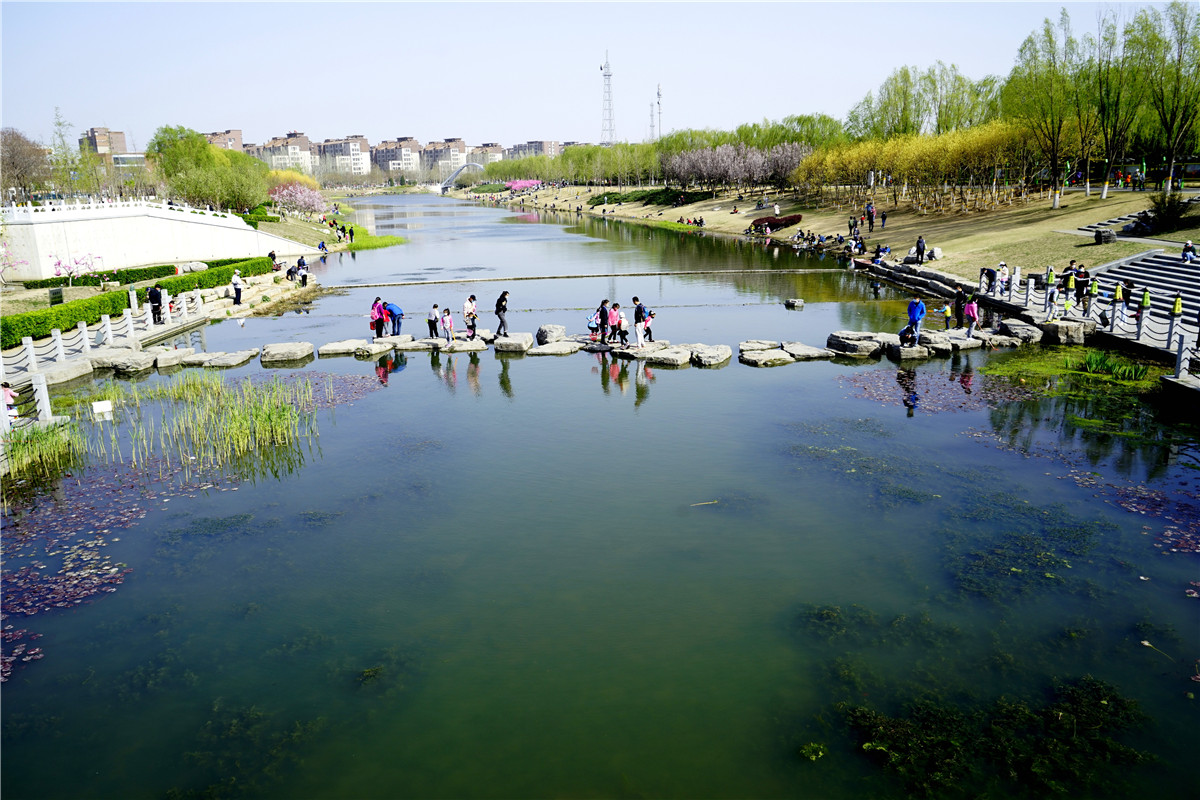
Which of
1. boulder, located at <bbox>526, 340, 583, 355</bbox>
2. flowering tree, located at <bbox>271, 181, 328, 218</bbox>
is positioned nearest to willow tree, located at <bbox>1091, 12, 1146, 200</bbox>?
boulder, located at <bbox>526, 340, 583, 355</bbox>

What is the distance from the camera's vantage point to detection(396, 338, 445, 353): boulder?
30.1 metres

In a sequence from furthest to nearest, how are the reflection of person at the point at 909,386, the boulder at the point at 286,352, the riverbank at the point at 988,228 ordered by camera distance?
the riverbank at the point at 988,228, the boulder at the point at 286,352, the reflection of person at the point at 909,386

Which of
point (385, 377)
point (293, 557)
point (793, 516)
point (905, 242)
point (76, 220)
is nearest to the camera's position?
point (293, 557)

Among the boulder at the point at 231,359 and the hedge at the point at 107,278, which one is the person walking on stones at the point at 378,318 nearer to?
the boulder at the point at 231,359

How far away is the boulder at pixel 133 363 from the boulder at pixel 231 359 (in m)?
1.87

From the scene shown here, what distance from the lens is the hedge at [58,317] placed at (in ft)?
94.1

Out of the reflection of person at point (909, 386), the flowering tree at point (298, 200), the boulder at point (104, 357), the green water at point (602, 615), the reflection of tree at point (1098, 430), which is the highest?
the flowering tree at point (298, 200)

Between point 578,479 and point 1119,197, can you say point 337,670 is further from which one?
point 1119,197

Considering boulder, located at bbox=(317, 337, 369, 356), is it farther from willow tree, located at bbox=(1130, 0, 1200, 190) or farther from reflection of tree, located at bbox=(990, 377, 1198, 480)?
willow tree, located at bbox=(1130, 0, 1200, 190)

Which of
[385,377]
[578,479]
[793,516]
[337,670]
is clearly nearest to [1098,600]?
[793,516]

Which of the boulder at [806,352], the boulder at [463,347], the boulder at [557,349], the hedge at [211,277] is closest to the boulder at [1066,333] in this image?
the boulder at [806,352]

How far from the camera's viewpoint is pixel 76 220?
161 ft

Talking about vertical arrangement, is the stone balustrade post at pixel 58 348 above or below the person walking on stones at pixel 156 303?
below

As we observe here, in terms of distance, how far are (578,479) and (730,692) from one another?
7215mm
